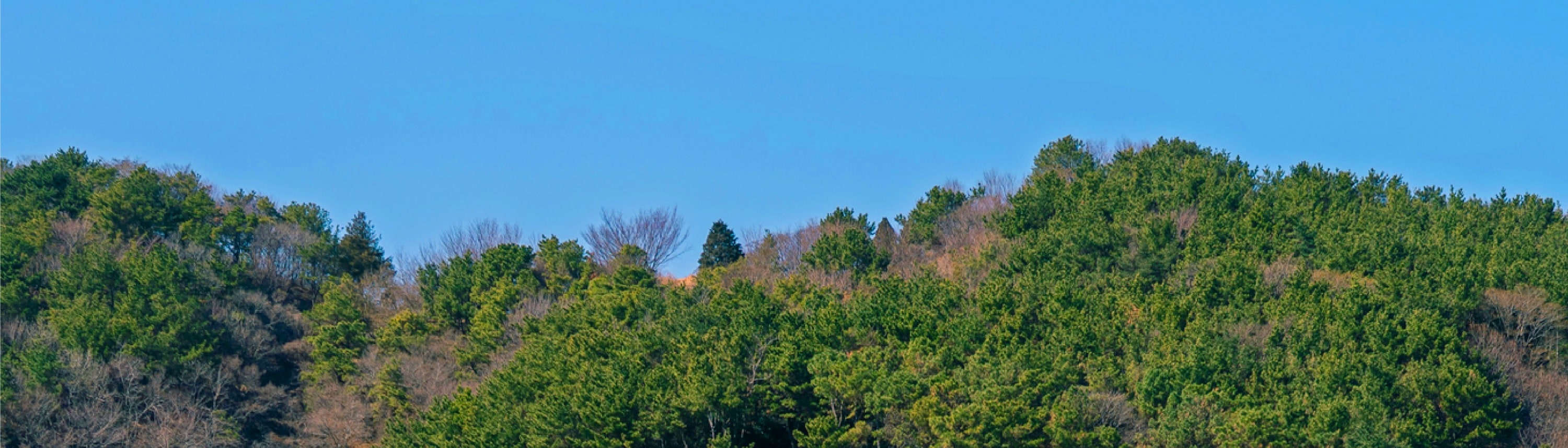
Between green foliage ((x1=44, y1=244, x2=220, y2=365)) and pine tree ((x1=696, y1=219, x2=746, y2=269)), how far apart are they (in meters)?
19.8

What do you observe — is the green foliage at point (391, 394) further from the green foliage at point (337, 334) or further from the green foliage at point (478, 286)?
the green foliage at point (478, 286)

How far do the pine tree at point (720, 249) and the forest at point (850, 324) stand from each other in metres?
0.15

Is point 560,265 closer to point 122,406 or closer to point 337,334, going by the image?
point 337,334

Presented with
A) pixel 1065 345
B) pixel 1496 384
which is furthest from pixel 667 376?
pixel 1496 384

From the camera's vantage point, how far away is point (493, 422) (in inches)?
1612

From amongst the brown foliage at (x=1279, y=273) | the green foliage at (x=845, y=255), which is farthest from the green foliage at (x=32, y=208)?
the brown foliage at (x=1279, y=273)

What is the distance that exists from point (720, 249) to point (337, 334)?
56.9 ft

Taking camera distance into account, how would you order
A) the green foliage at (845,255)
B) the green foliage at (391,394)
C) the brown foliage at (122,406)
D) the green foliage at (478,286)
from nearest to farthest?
the brown foliage at (122,406), the green foliage at (391,394), the green foliage at (478,286), the green foliage at (845,255)

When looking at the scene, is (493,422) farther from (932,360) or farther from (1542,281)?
(1542,281)

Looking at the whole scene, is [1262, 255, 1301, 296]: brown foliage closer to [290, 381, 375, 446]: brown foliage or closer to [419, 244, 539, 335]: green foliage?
[419, 244, 539, 335]: green foliage

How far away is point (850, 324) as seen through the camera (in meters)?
43.8

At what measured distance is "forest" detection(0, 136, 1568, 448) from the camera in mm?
38500

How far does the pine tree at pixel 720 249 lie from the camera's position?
67.9 meters

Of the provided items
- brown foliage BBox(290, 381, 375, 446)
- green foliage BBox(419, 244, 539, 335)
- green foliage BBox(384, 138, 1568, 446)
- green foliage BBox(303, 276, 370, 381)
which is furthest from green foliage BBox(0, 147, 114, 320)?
green foliage BBox(384, 138, 1568, 446)
